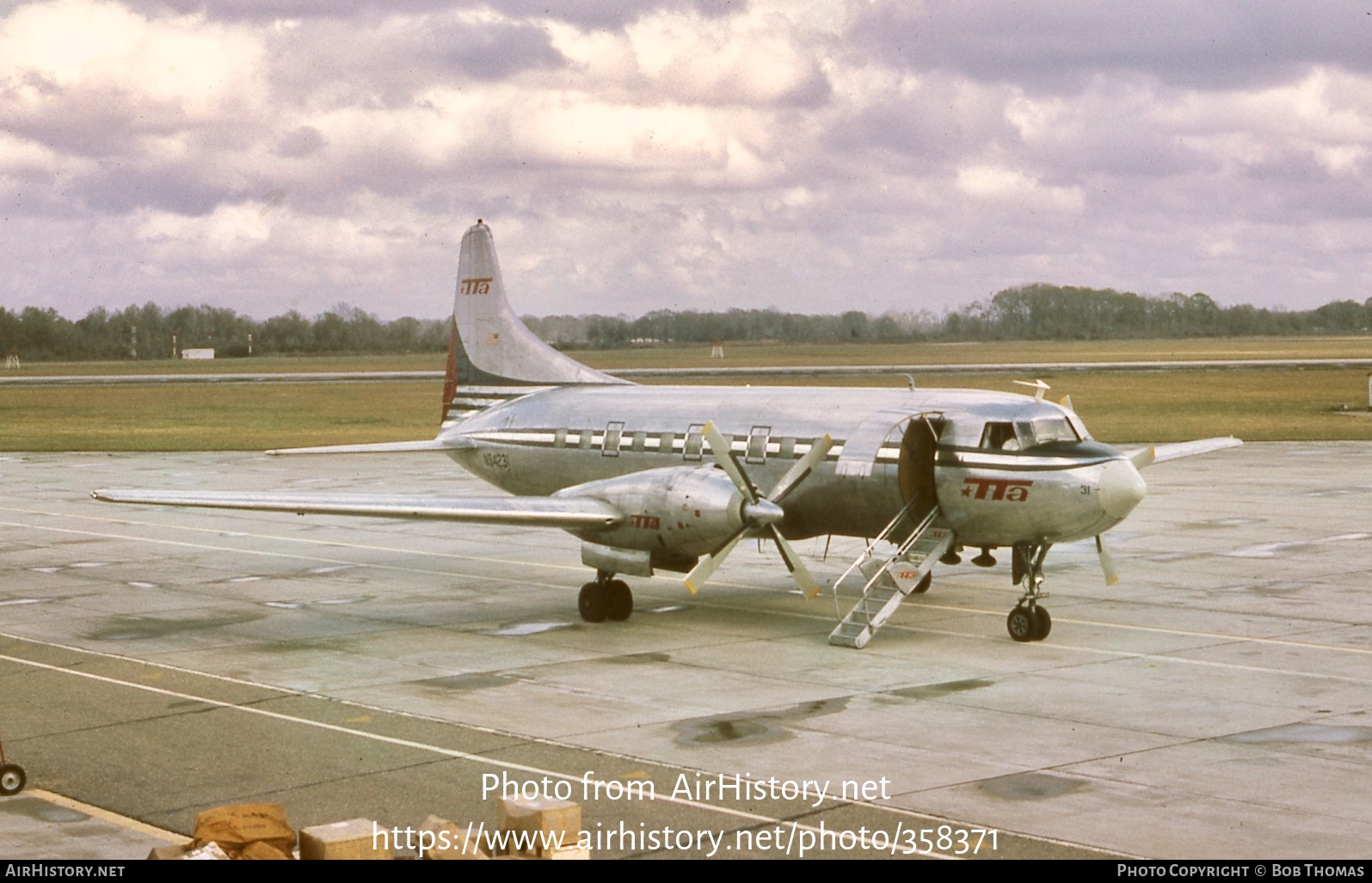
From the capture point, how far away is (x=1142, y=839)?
13719 mm

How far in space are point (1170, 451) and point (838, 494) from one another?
8.06m

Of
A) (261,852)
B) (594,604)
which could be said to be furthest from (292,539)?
(261,852)

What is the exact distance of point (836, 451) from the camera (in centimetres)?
2589

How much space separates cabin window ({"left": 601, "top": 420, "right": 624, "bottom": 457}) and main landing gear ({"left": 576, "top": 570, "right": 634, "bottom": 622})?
3.78 metres

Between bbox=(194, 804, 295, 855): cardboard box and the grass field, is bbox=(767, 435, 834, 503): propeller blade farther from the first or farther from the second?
the grass field

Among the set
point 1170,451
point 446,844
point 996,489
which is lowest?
point 446,844

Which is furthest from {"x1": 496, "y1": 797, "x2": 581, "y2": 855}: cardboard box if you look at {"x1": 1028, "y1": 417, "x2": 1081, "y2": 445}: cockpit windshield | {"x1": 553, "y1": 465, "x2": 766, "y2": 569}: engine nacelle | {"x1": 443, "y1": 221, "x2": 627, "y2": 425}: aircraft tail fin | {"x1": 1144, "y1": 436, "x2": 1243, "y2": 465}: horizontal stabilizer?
{"x1": 443, "y1": 221, "x2": 627, "y2": 425}: aircraft tail fin

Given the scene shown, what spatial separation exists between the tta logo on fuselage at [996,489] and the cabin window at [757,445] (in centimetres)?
401

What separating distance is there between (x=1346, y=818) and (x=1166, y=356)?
Result: 155 meters

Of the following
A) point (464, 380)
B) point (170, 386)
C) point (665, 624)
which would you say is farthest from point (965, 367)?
point (665, 624)

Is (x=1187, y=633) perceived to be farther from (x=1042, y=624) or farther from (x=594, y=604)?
(x=594, y=604)

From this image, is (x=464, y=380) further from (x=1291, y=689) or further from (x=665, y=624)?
(x=1291, y=689)

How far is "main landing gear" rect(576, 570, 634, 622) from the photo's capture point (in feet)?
85.6

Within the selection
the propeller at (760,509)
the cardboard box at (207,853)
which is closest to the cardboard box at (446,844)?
the cardboard box at (207,853)
